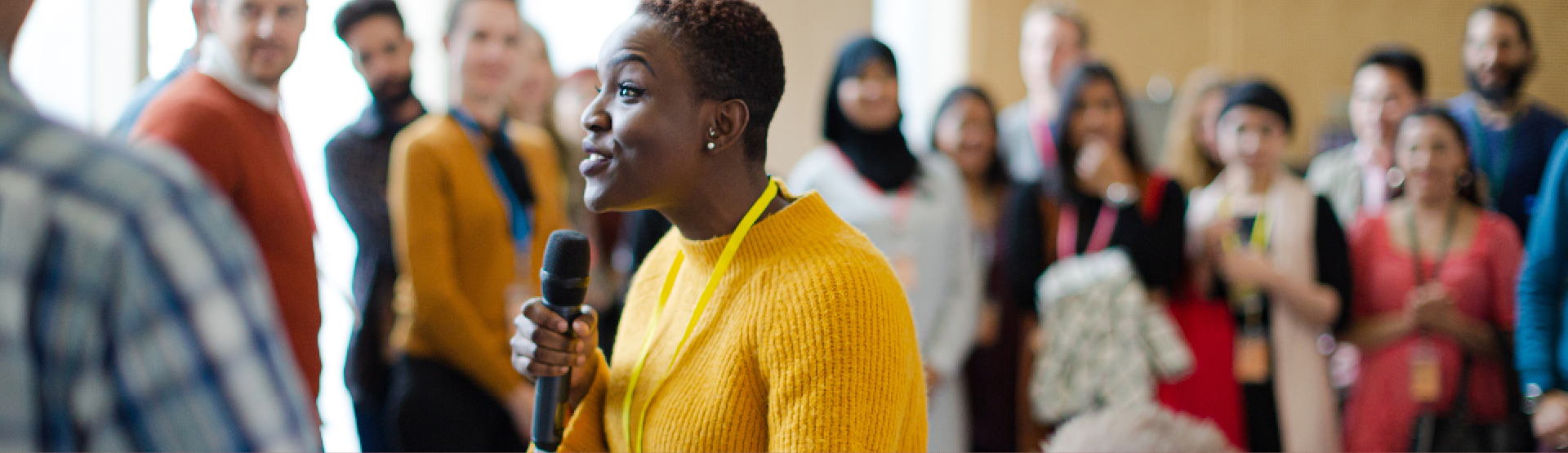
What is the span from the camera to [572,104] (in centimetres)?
333

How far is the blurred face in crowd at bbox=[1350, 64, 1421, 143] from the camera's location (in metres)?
2.95

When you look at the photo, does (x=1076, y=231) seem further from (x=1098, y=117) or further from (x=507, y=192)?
(x=507, y=192)

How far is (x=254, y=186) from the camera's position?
4.00ft

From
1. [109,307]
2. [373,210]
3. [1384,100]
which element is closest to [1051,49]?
[1384,100]

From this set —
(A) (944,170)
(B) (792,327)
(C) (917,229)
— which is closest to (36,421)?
(B) (792,327)

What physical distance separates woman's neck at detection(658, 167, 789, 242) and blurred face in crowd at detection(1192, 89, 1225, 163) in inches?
95.0

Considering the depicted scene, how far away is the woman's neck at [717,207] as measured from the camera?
1.13 m

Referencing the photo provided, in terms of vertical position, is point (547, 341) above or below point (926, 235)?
above

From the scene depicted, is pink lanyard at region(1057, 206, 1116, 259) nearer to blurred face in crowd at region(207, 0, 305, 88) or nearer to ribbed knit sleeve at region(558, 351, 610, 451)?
ribbed knit sleeve at region(558, 351, 610, 451)

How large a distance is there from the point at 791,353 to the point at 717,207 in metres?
0.19

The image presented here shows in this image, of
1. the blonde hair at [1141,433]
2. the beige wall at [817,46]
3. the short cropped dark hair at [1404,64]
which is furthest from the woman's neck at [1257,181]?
the blonde hair at [1141,433]

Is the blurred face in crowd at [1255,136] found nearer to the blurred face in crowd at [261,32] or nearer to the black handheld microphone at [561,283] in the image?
the black handheld microphone at [561,283]

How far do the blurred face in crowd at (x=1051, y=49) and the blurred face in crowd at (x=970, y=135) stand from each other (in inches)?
21.3

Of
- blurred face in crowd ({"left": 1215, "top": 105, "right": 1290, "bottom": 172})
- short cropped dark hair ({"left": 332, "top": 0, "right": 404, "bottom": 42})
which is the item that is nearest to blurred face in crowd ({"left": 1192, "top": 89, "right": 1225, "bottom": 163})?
blurred face in crowd ({"left": 1215, "top": 105, "right": 1290, "bottom": 172})
